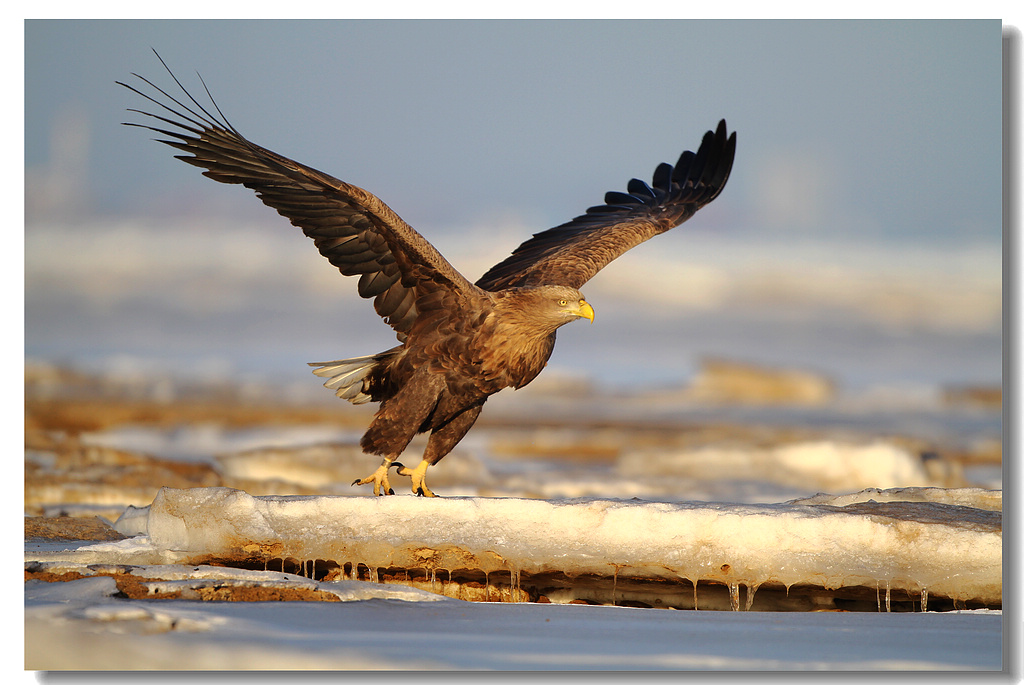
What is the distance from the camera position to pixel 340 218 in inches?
192

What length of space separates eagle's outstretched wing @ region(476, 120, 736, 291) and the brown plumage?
0.07ft

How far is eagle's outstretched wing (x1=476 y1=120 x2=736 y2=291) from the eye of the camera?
5.76m

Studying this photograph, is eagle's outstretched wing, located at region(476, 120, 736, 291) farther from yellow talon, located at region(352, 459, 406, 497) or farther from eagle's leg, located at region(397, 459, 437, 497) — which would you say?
yellow talon, located at region(352, 459, 406, 497)

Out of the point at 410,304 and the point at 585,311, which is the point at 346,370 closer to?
the point at 410,304

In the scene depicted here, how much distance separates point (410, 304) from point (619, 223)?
1.62 m

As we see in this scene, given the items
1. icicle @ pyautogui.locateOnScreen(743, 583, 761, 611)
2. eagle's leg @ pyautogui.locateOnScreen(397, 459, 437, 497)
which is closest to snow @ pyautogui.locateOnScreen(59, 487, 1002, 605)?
icicle @ pyautogui.locateOnScreen(743, 583, 761, 611)

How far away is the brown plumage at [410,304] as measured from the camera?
4594mm

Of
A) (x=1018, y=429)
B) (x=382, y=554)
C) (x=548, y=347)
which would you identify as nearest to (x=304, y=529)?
(x=382, y=554)

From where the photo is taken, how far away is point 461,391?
5.15 m

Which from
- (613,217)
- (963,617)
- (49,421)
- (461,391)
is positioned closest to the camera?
(963,617)

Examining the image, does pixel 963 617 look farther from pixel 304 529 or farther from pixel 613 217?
pixel 613 217

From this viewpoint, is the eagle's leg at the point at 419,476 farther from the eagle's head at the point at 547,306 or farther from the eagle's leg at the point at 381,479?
the eagle's head at the point at 547,306

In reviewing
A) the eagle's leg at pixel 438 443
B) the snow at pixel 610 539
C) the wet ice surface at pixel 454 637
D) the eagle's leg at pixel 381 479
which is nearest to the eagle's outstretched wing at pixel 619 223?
the eagle's leg at pixel 438 443

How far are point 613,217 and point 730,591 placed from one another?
2.91 meters
